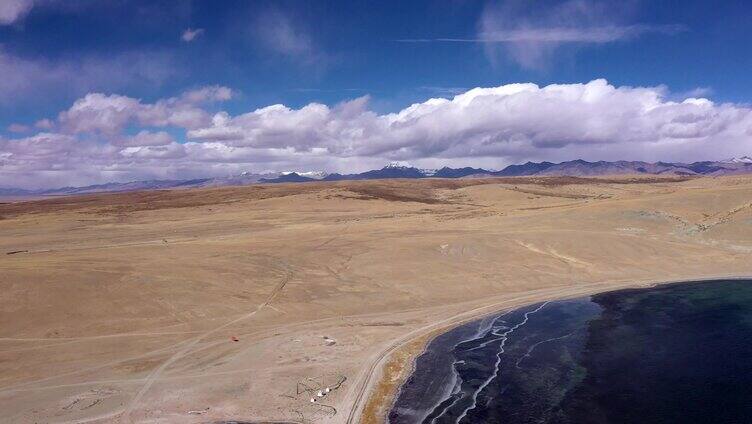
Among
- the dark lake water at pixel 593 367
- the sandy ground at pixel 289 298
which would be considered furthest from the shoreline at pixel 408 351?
the dark lake water at pixel 593 367

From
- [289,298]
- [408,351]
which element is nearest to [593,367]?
[408,351]

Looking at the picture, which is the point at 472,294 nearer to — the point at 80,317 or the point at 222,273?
the point at 222,273

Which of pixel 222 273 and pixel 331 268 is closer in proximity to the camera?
pixel 222 273

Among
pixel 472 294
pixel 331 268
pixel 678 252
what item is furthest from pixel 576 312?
pixel 678 252

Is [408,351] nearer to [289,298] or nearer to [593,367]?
[593,367]

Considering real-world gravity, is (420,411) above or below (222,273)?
below

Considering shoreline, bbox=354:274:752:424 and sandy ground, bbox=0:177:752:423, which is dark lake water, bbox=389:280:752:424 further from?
sandy ground, bbox=0:177:752:423
